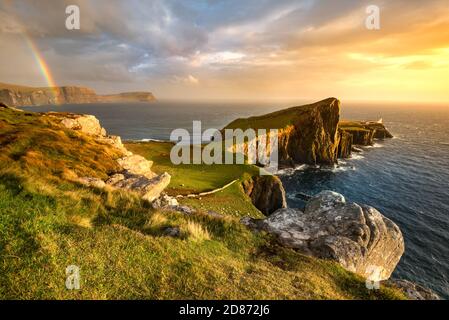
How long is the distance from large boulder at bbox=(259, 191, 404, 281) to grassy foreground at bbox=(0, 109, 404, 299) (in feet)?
4.63

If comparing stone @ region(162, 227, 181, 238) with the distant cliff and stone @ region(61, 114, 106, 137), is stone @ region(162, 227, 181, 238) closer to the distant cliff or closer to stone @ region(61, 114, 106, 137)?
stone @ region(61, 114, 106, 137)

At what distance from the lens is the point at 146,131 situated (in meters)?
159

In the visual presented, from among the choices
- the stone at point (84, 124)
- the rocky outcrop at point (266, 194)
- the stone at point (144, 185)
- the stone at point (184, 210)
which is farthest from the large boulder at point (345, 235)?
the stone at point (84, 124)

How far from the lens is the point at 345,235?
14711mm

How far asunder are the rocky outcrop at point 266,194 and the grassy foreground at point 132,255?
3421cm

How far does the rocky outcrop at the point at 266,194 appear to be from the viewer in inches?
1935

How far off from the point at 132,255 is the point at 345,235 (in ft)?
38.2

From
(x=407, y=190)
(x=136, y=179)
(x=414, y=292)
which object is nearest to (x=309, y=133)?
(x=407, y=190)

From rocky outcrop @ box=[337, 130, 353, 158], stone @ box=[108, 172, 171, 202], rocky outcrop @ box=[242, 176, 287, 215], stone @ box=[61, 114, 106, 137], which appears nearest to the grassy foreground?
stone @ box=[108, 172, 171, 202]
